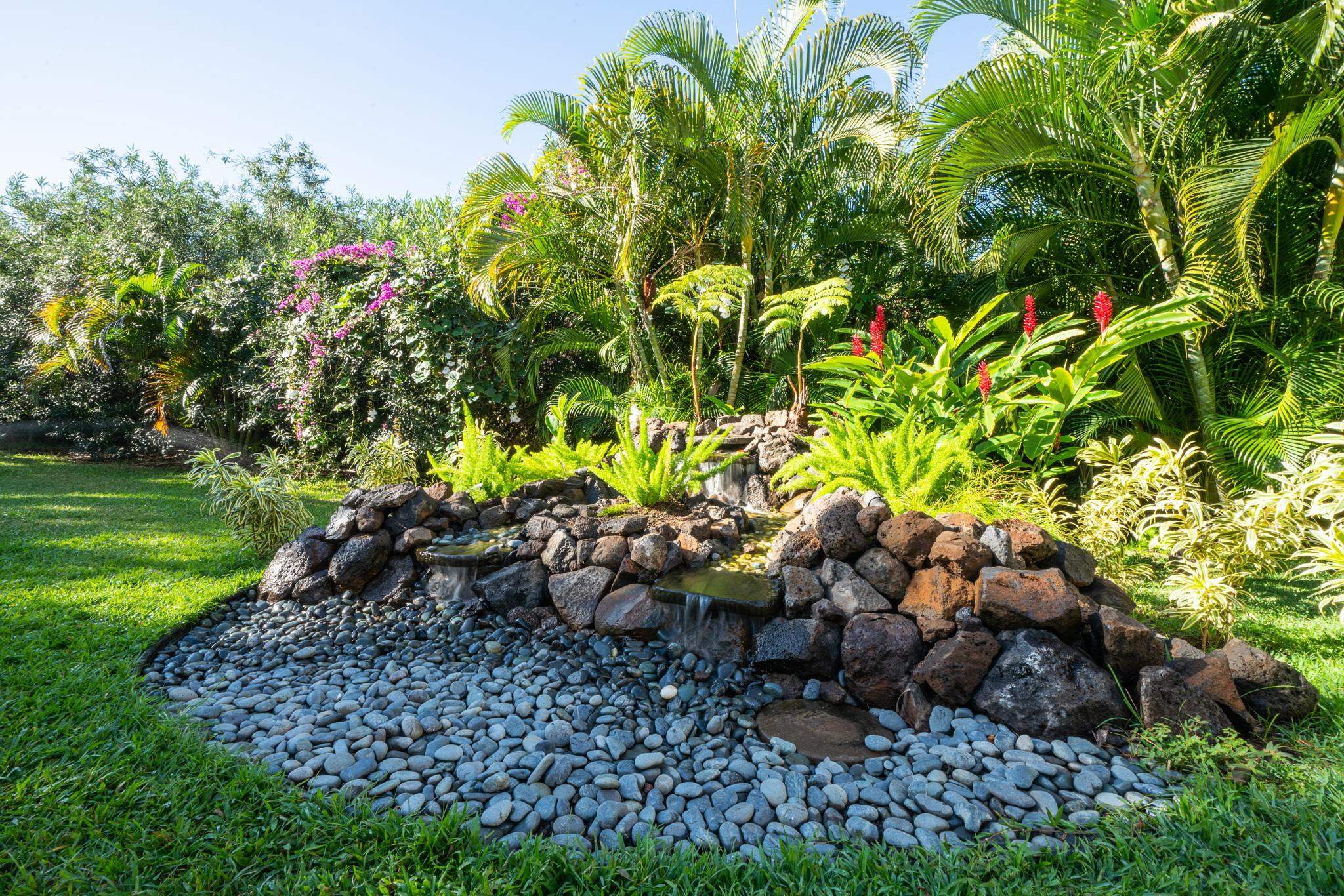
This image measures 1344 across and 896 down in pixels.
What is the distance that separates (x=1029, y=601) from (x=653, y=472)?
2429mm

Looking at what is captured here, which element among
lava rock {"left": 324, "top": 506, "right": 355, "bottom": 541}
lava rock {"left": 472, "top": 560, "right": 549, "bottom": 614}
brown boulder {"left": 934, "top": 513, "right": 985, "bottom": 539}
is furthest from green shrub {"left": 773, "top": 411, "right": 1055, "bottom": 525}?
lava rock {"left": 324, "top": 506, "right": 355, "bottom": 541}

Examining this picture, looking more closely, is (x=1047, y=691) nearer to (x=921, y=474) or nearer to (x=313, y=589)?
(x=921, y=474)

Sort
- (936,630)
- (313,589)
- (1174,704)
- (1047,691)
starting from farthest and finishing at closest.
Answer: (313,589) → (936,630) → (1047,691) → (1174,704)

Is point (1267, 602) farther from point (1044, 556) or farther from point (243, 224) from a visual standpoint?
point (243, 224)

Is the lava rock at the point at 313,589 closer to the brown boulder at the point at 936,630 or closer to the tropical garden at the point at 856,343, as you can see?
the tropical garden at the point at 856,343

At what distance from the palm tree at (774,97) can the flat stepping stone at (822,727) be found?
4575 mm

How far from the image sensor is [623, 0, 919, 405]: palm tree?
21.2 feet

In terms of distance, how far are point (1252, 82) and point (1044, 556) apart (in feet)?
15.4

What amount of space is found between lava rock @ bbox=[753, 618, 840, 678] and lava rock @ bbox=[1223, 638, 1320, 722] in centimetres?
147

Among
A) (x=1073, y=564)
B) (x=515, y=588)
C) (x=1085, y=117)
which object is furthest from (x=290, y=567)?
(x=1085, y=117)

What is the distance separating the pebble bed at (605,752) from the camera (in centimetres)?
203

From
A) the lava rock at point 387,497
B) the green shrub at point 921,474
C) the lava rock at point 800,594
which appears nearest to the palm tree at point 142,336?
the lava rock at point 387,497

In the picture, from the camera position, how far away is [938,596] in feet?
9.52

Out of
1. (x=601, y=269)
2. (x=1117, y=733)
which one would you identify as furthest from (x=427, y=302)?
(x=1117, y=733)
